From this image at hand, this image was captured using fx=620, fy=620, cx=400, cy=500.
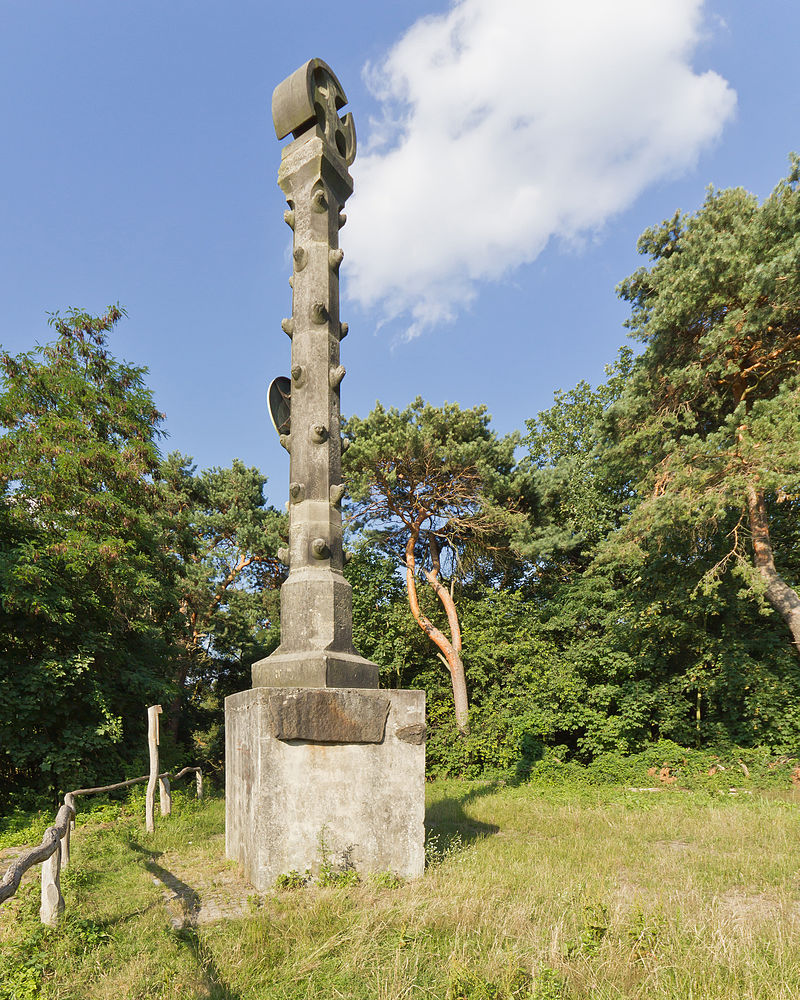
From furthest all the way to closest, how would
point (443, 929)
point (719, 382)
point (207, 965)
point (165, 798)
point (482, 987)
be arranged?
point (719, 382) → point (165, 798) → point (443, 929) → point (207, 965) → point (482, 987)

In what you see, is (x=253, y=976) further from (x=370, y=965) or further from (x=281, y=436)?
(x=281, y=436)

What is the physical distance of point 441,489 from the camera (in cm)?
1855

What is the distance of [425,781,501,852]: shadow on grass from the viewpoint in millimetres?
6564

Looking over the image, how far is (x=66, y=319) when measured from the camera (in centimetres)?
1517

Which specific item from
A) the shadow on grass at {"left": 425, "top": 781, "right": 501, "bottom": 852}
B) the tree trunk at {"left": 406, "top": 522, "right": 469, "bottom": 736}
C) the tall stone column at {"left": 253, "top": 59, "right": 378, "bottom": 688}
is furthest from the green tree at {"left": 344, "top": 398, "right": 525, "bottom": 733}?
the tall stone column at {"left": 253, "top": 59, "right": 378, "bottom": 688}

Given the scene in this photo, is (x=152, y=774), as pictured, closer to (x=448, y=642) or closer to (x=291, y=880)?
(x=291, y=880)

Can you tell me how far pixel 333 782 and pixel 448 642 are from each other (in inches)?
569

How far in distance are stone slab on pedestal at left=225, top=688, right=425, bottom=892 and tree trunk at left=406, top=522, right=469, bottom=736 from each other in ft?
44.4

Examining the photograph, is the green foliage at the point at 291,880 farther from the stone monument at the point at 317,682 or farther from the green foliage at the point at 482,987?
the green foliage at the point at 482,987

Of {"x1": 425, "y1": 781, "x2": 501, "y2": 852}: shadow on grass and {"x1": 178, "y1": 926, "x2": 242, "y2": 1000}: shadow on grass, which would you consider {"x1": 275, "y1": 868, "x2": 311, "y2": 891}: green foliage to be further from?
{"x1": 425, "y1": 781, "x2": 501, "y2": 852}: shadow on grass

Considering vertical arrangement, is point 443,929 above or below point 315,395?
below

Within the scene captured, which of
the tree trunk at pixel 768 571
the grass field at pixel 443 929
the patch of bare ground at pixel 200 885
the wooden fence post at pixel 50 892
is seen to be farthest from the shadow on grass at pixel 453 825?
the tree trunk at pixel 768 571

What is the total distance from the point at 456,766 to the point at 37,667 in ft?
36.5

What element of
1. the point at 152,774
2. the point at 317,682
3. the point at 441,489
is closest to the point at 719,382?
the point at 441,489
